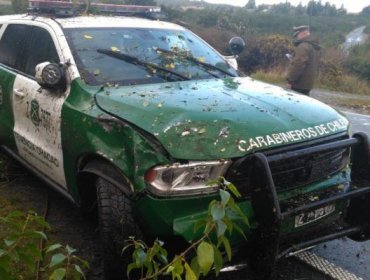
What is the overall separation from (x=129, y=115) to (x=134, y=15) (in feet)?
9.39

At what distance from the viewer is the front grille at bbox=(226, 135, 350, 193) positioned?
2834 mm

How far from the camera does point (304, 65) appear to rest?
→ 25.1 ft

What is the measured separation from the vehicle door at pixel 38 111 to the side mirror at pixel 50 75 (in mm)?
95

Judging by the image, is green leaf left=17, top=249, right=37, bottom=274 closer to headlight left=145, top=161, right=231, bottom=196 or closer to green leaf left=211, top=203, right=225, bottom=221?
green leaf left=211, top=203, right=225, bottom=221

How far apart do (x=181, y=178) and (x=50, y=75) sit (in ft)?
4.63

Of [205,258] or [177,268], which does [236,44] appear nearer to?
[177,268]

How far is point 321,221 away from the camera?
316 centimetres

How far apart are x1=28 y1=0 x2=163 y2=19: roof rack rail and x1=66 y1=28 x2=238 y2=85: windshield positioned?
2.37ft

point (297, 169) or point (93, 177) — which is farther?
point (93, 177)

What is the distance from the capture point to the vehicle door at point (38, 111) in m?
3.76

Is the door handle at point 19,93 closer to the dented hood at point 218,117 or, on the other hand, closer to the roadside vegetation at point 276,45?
the dented hood at point 218,117

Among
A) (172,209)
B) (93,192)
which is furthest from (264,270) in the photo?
(93,192)

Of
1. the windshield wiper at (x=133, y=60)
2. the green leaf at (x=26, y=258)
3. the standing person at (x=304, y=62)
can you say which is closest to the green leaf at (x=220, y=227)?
the green leaf at (x=26, y=258)

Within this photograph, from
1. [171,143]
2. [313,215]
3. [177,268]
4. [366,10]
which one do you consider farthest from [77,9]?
[366,10]
